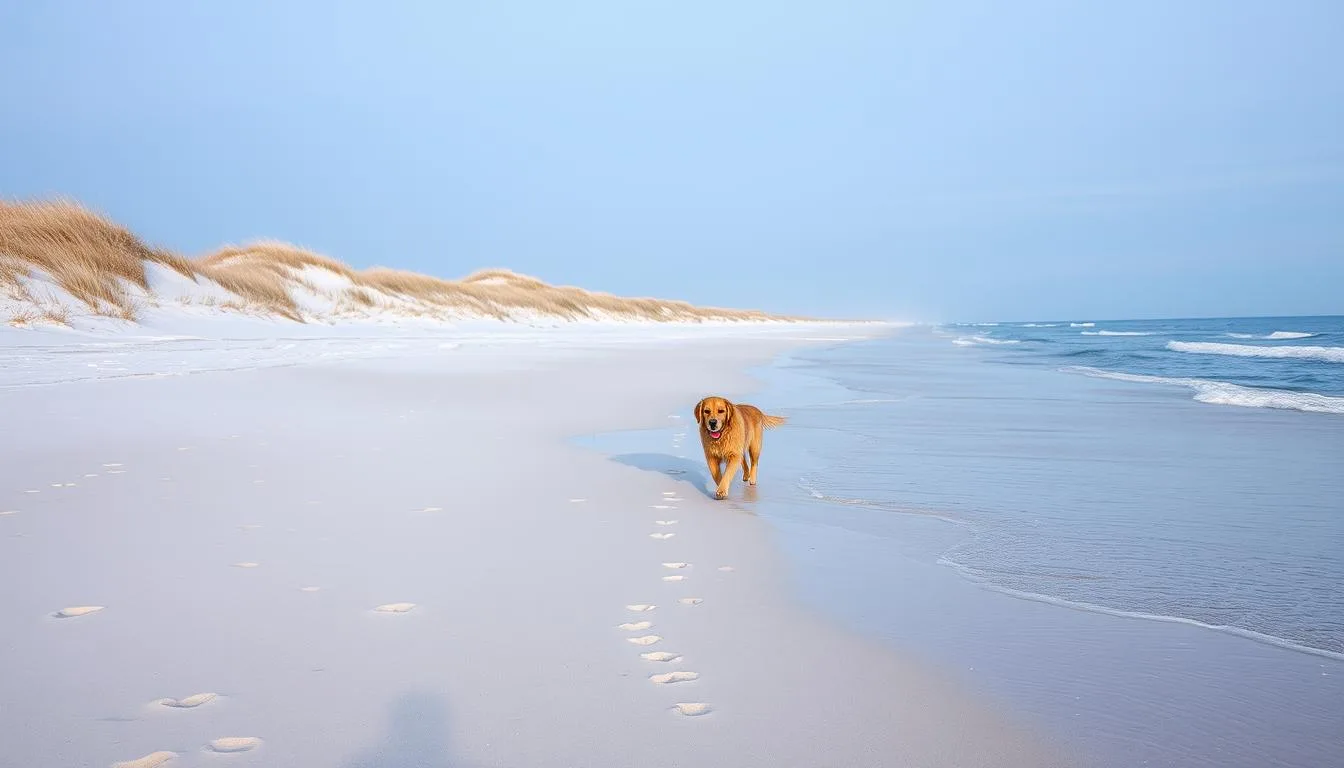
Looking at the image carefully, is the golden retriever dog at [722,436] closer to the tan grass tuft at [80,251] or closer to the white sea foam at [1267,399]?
the white sea foam at [1267,399]

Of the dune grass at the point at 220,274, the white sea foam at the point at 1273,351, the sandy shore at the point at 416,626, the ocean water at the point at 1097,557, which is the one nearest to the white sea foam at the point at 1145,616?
the ocean water at the point at 1097,557

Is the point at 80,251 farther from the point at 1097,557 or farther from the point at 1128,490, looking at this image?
the point at 1097,557

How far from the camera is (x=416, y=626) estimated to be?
7.97 feet

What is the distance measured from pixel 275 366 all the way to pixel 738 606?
31.1 feet

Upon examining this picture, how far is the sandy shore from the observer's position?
1.80m

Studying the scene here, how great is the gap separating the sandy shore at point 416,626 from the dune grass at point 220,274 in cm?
1046

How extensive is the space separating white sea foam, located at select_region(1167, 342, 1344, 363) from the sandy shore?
20130 millimetres

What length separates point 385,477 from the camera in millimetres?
4508

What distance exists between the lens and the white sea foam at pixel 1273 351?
18922mm

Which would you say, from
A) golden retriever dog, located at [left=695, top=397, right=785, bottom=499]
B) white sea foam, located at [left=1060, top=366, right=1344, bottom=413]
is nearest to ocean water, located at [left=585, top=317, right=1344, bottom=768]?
golden retriever dog, located at [left=695, top=397, right=785, bottom=499]

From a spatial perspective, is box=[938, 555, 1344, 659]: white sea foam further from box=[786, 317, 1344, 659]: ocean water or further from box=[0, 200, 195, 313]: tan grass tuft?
box=[0, 200, 195, 313]: tan grass tuft

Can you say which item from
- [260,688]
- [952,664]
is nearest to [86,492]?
[260,688]

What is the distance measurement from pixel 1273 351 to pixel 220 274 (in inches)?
1035

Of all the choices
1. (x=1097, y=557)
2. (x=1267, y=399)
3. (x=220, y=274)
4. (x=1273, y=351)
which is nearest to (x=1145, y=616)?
(x=1097, y=557)
